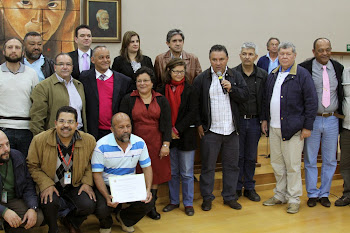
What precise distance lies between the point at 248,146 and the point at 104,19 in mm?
2795

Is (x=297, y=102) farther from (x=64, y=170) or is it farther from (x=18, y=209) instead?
(x=18, y=209)

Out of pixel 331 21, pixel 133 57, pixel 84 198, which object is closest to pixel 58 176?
pixel 84 198

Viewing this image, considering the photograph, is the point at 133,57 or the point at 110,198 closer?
the point at 110,198

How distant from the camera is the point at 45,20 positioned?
5.52m

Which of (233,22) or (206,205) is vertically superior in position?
(233,22)

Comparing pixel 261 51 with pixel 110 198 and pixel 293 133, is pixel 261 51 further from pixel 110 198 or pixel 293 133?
pixel 110 198

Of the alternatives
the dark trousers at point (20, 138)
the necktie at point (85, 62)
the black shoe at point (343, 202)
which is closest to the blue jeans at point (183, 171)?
the necktie at point (85, 62)

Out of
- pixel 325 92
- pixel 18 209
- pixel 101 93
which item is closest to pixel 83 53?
pixel 101 93

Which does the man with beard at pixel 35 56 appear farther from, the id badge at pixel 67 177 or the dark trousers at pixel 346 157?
the dark trousers at pixel 346 157

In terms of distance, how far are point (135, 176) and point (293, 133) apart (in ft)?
5.19

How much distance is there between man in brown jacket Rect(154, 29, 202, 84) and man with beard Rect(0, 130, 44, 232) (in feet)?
5.33

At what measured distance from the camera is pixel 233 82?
159 inches

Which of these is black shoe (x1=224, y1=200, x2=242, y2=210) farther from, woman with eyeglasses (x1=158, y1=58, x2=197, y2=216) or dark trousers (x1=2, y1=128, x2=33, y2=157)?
dark trousers (x1=2, y1=128, x2=33, y2=157)

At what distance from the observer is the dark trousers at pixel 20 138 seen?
137 inches
